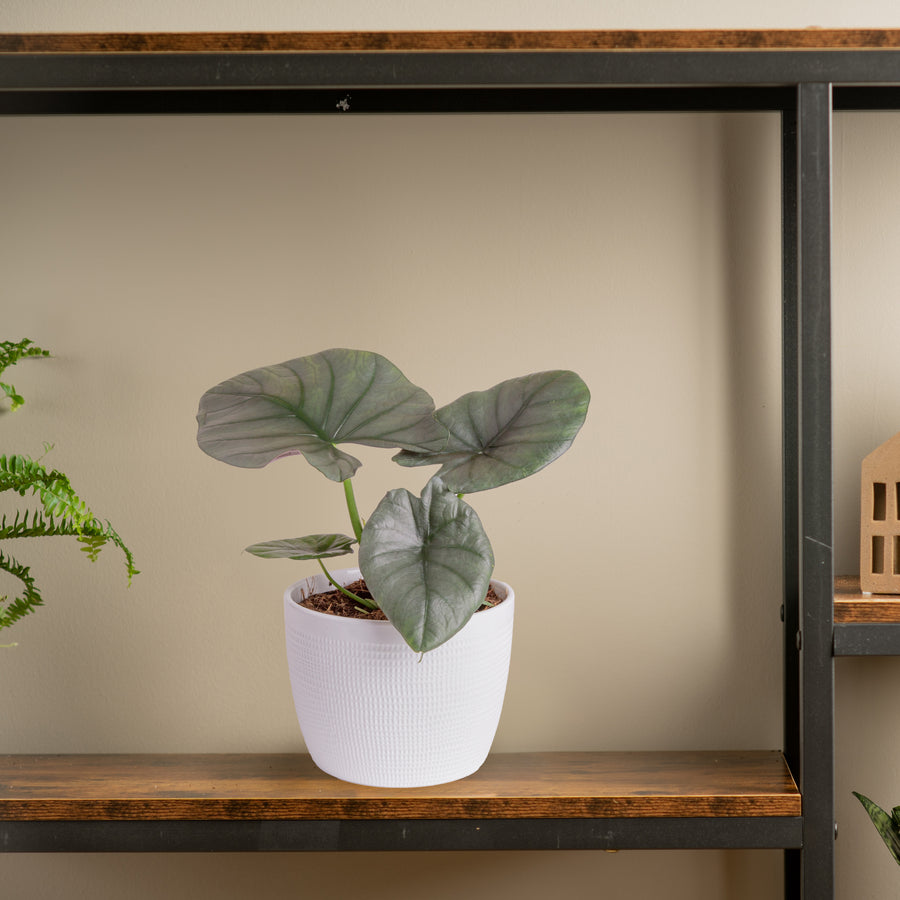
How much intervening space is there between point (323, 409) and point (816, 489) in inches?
20.4

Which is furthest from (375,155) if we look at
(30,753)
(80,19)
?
(30,753)

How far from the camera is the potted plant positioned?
82cm

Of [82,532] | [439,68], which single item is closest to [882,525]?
[439,68]

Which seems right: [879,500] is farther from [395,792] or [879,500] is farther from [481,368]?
[395,792]

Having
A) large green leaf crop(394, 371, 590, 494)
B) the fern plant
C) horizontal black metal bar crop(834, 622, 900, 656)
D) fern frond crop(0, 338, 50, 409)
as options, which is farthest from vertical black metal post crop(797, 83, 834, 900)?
fern frond crop(0, 338, 50, 409)

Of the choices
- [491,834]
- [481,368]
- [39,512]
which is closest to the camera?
[491,834]

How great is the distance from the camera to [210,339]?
1.17 m

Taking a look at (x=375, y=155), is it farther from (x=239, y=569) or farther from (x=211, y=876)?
(x=211, y=876)

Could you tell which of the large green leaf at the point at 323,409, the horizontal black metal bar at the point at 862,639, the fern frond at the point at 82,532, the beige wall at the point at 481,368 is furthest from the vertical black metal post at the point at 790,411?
the fern frond at the point at 82,532

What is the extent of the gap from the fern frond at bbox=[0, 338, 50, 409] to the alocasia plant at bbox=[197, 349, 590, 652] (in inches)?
14.7

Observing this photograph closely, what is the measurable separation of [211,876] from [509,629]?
2.09ft

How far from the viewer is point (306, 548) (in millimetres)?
919

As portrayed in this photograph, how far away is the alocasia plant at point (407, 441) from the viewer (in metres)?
0.79

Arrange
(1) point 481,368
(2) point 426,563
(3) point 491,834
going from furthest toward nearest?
(1) point 481,368, (3) point 491,834, (2) point 426,563
